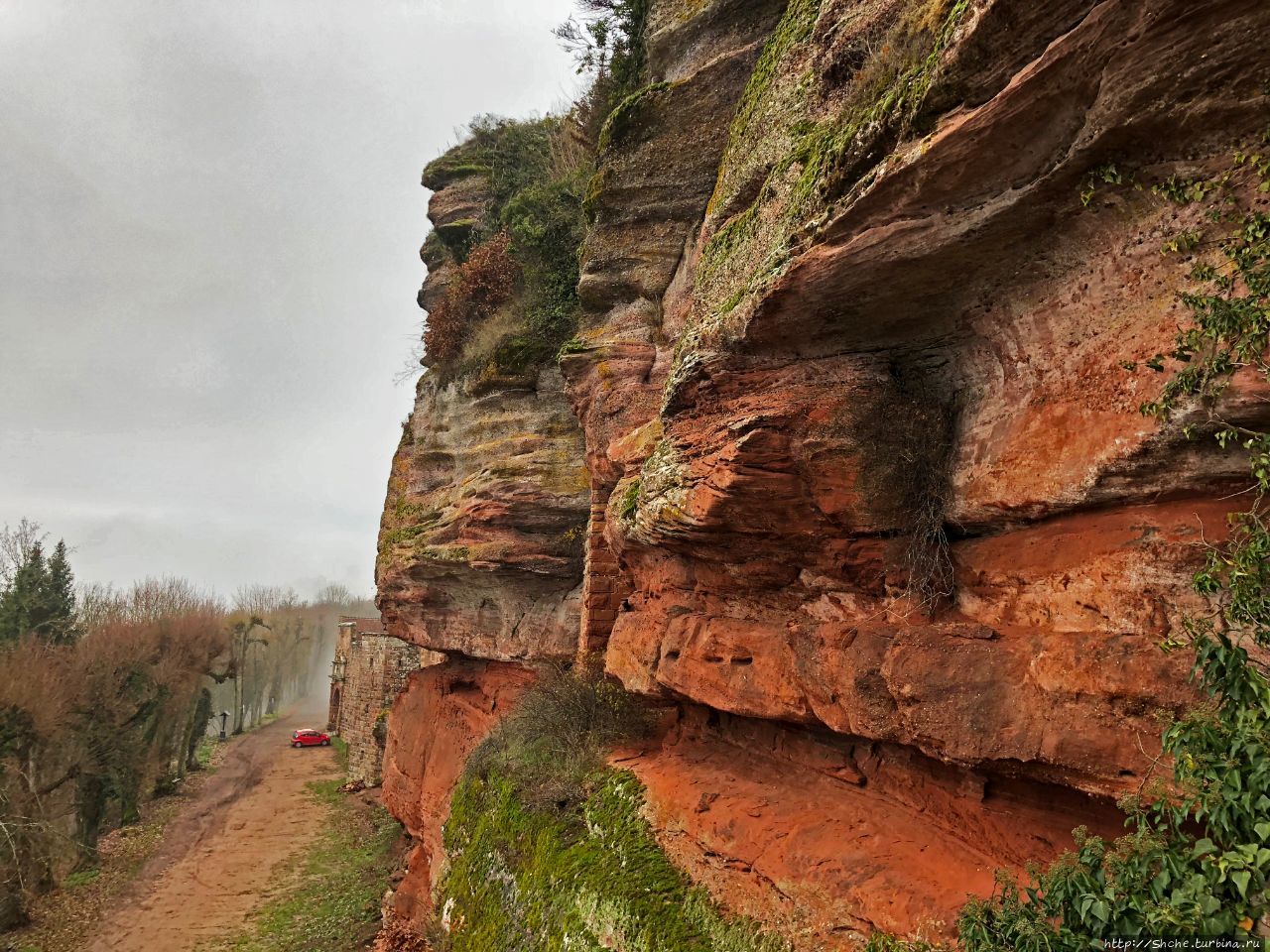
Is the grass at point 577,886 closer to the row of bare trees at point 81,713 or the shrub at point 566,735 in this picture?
the shrub at point 566,735

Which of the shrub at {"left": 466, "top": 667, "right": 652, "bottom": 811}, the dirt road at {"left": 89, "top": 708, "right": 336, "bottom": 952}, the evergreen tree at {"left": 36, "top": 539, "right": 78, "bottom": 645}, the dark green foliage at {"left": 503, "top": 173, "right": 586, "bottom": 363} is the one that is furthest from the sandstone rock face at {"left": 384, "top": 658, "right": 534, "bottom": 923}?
the evergreen tree at {"left": 36, "top": 539, "right": 78, "bottom": 645}

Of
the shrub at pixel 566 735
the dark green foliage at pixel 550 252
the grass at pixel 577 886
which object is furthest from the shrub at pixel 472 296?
the grass at pixel 577 886

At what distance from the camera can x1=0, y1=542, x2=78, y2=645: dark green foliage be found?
1019 inches

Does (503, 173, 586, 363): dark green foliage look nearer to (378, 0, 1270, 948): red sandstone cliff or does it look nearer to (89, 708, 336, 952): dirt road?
(378, 0, 1270, 948): red sandstone cliff

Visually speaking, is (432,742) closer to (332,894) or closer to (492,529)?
(332,894)

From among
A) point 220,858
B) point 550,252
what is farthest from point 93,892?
point 550,252

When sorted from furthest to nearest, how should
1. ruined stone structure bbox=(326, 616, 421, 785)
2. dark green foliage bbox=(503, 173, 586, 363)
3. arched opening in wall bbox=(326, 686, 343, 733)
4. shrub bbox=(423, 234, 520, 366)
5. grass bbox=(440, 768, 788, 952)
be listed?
1. arched opening in wall bbox=(326, 686, 343, 733)
2. ruined stone structure bbox=(326, 616, 421, 785)
3. shrub bbox=(423, 234, 520, 366)
4. dark green foliage bbox=(503, 173, 586, 363)
5. grass bbox=(440, 768, 788, 952)

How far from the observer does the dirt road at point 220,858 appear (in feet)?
46.3

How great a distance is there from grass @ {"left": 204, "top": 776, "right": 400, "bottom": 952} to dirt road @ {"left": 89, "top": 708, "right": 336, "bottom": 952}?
0.59 m

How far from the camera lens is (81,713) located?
19.3 m

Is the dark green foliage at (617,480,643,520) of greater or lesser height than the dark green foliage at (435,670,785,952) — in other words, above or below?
above

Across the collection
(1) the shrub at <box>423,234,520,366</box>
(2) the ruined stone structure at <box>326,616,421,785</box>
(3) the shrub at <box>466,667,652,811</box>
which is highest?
(1) the shrub at <box>423,234,520,366</box>

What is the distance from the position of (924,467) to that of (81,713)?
23762 millimetres

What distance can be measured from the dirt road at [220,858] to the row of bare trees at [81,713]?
194 centimetres
